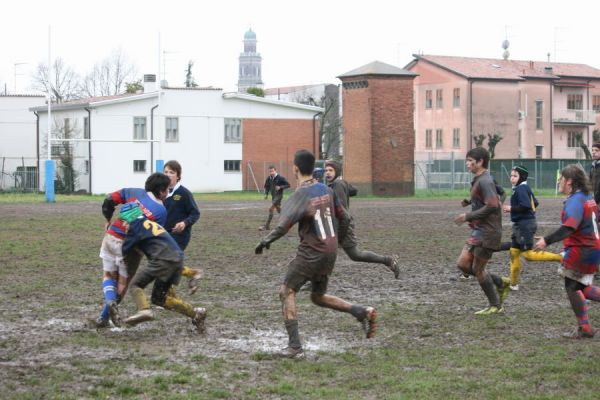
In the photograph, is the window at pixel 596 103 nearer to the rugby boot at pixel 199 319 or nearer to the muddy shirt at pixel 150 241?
the rugby boot at pixel 199 319

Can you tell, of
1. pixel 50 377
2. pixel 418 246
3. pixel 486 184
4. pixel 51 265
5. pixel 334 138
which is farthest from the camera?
pixel 334 138

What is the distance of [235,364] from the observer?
330 inches

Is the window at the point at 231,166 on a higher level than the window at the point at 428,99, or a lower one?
lower

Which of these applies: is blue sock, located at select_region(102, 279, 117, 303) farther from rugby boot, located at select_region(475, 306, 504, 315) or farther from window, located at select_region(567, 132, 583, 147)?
window, located at select_region(567, 132, 583, 147)

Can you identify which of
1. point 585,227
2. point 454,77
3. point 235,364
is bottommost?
point 235,364

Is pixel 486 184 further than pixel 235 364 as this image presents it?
Yes

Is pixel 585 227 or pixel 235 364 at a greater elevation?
pixel 585 227

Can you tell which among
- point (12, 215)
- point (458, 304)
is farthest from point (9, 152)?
point (458, 304)

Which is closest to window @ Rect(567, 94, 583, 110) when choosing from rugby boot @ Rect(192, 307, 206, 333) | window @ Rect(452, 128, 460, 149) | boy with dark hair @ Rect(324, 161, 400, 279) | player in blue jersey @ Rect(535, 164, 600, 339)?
window @ Rect(452, 128, 460, 149)

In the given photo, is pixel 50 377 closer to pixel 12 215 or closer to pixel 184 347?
pixel 184 347

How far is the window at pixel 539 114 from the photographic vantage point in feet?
266

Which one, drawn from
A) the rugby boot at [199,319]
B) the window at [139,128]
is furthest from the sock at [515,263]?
the window at [139,128]

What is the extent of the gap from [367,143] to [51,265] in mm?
37743

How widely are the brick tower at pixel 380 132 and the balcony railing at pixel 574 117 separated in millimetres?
33239
